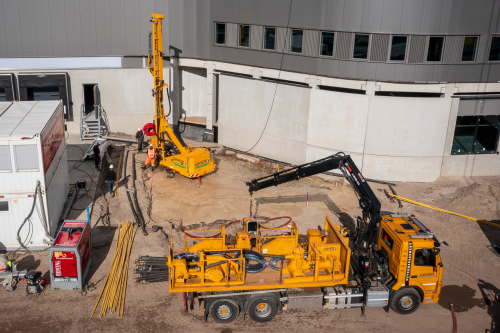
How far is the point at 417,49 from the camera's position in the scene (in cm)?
2453

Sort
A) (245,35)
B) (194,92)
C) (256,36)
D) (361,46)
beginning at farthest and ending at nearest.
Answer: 1. (194,92)
2. (245,35)
3. (256,36)
4. (361,46)

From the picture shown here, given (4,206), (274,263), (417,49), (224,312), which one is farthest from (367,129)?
(4,206)

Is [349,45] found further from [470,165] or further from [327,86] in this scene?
[470,165]

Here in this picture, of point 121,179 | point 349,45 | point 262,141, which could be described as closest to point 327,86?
point 349,45

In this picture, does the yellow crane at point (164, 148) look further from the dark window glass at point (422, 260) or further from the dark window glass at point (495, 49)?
the dark window glass at point (495, 49)

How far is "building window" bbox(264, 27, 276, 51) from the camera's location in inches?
A: 1089

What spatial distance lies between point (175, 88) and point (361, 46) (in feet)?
44.9

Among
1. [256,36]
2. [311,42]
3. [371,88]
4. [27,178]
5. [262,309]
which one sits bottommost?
[262,309]

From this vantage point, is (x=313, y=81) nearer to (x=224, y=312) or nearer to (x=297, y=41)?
(x=297, y=41)

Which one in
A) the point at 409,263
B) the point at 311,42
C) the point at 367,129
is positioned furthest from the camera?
the point at 311,42

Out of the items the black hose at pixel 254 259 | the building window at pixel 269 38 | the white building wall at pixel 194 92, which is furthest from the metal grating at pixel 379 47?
the black hose at pixel 254 259

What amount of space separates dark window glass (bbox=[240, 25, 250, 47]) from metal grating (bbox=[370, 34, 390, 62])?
772cm

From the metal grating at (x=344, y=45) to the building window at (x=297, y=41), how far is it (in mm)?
2229

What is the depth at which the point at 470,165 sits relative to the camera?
27.1 metres
